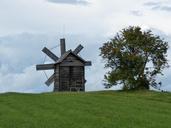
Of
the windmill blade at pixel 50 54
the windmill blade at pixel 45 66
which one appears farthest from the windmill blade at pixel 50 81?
the windmill blade at pixel 50 54

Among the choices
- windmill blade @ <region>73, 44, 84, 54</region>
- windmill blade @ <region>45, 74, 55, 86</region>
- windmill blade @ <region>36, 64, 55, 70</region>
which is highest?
windmill blade @ <region>73, 44, 84, 54</region>

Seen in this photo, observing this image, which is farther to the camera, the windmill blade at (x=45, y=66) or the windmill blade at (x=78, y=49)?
the windmill blade at (x=78, y=49)

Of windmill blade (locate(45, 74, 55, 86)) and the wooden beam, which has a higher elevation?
the wooden beam

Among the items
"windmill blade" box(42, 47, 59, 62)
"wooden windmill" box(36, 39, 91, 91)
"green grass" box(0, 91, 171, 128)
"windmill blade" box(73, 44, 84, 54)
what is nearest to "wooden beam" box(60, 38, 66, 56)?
"windmill blade" box(73, 44, 84, 54)

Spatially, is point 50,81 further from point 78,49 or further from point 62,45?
point 78,49

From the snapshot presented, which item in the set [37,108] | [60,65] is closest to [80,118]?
[37,108]

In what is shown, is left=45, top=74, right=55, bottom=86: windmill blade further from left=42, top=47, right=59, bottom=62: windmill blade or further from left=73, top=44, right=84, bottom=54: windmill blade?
left=73, top=44, right=84, bottom=54: windmill blade

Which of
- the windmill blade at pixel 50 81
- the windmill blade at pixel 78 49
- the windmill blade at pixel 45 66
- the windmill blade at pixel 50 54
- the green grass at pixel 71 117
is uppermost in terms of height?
the windmill blade at pixel 78 49

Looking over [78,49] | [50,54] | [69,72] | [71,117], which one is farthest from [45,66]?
[71,117]

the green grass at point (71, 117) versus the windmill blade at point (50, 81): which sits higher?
the windmill blade at point (50, 81)

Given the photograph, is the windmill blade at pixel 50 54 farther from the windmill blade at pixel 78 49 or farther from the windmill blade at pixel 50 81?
the windmill blade at pixel 78 49

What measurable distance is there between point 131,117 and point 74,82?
48584mm

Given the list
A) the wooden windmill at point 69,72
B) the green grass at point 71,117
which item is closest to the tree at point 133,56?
the wooden windmill at point 69,72

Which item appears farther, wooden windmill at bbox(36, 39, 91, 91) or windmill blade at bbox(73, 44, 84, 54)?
windmill blade at bbox(73, 44, 84, 54)
